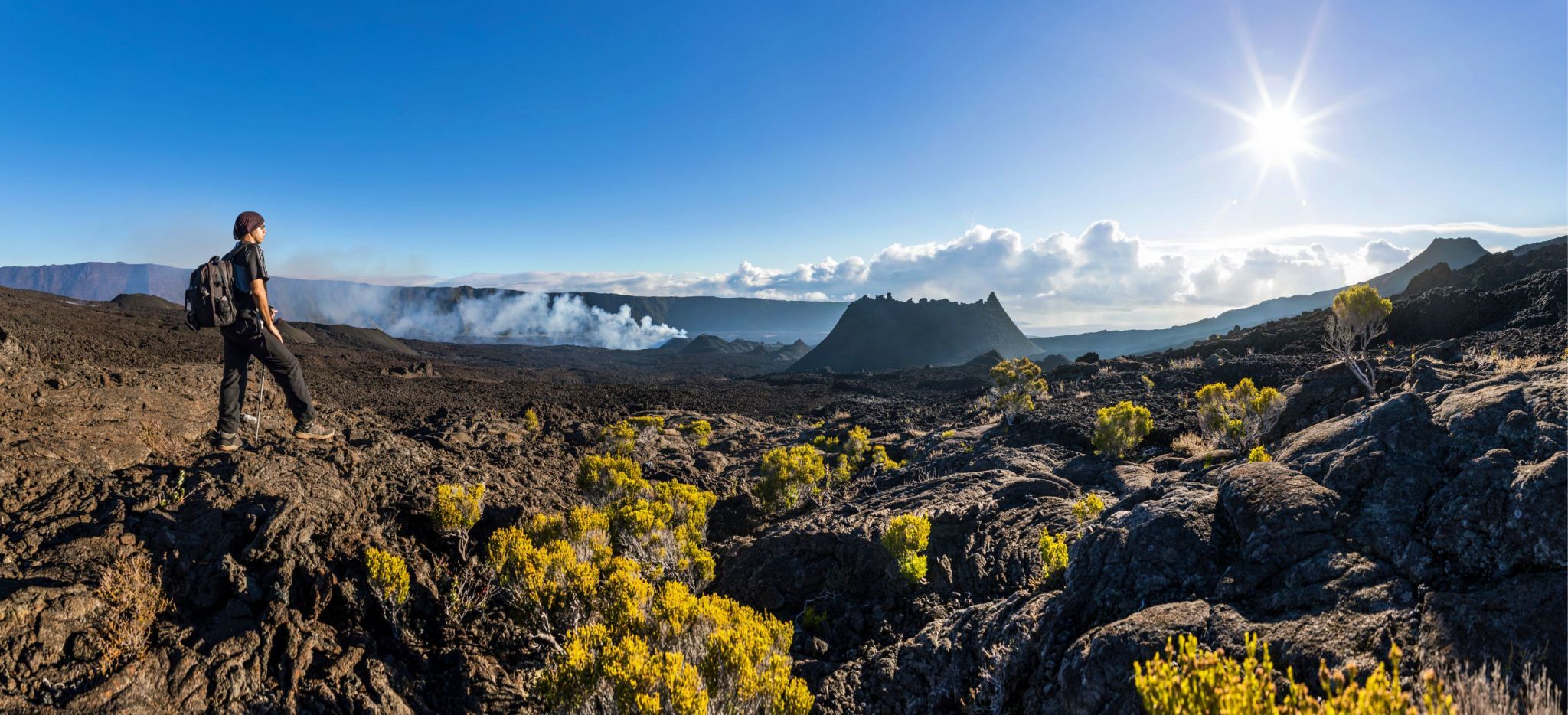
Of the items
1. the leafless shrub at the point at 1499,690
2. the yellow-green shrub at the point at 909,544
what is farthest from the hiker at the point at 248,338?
the leafless shrub at the point at 1499,690

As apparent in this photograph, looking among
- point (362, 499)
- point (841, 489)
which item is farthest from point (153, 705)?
point (841, 489)

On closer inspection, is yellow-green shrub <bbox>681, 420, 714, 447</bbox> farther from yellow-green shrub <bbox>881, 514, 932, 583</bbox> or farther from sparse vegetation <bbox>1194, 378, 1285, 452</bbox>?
sparse vegetation <bbox>1194, 378, 1285, 452</bbox>

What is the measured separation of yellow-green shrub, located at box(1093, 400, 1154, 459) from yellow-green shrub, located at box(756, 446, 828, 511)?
6.26m

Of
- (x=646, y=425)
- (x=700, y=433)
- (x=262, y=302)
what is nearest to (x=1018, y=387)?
(x=700, y=433)

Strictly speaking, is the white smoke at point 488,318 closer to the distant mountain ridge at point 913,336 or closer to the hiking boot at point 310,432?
the distant mountain ridge at point 913,336

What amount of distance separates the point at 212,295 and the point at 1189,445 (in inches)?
611

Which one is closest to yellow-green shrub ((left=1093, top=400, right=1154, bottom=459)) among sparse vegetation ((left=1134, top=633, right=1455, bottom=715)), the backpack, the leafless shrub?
the leafless shrub

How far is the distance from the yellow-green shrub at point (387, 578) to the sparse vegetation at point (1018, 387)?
19.1 meters

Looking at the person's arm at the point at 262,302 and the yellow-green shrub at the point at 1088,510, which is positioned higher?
the person's arm at the point at 262,302

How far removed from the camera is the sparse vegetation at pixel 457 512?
6129 millimetres

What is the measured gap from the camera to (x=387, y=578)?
4.79 metres

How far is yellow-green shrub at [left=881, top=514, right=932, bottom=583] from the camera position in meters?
6.75

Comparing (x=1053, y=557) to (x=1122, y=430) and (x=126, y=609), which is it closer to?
(x=126, y=609)

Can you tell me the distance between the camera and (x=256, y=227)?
207 inches
